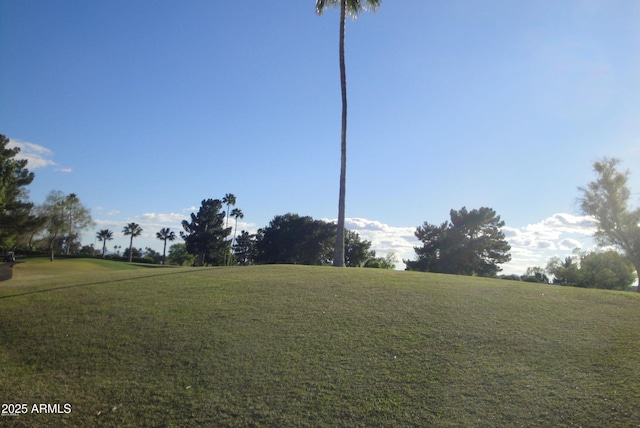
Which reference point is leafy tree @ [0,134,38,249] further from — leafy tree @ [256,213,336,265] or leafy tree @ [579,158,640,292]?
leafy tree @ [579,158,640,292]

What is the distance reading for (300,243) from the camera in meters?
66.2

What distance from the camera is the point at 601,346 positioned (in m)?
7.59

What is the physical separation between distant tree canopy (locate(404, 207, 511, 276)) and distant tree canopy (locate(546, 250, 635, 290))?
1073cm

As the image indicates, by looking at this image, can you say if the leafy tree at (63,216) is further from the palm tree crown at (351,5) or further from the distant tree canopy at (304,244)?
the palm tree crown at (351,5)

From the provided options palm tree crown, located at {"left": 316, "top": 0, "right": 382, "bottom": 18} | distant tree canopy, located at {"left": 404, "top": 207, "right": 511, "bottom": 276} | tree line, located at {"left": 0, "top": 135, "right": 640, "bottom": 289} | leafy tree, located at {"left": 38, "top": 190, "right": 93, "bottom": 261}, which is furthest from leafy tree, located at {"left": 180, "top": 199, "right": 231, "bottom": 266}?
palm tree crown, located at {"left": 316, "top": 0, "right": 382, "bottom": 18}

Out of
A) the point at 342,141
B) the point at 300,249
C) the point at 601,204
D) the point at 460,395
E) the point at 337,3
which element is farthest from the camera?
the point at 300,249

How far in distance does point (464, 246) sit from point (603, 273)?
17.5 m

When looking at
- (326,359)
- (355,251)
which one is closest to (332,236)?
(355,251)

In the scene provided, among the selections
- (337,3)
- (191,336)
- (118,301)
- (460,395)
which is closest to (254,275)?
(118,301)

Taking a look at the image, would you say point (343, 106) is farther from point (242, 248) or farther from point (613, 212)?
point (242, 248)

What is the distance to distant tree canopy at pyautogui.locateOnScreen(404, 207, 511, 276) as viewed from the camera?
4972 cm

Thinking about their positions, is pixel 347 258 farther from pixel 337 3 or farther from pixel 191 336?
pixel 191 336

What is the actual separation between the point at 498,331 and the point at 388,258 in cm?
7315

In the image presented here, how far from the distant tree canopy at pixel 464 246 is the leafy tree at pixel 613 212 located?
20312 millimetres
